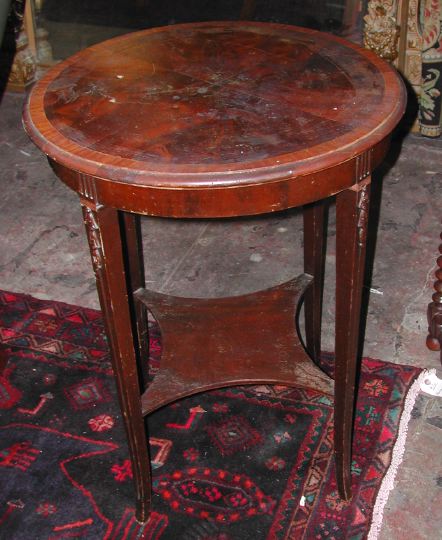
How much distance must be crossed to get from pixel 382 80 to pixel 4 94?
2801 mm

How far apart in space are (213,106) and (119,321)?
47cm

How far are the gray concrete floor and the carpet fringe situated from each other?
3 centimetres

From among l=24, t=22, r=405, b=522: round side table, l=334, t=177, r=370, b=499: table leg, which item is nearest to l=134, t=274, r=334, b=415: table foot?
l=24, t=22, r=405, b=522: round side table

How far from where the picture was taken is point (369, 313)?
253 cm

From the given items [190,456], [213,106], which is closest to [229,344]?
[190,456]

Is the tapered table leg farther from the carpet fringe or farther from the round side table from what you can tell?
the carpet fringe

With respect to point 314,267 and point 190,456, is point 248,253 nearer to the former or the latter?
point 314,267

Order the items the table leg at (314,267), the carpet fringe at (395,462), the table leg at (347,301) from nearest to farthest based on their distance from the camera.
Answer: the table leg at (347,301) → the carpet fringe at (395,462) → the table leg at (314,267)

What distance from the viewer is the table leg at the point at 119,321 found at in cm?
150

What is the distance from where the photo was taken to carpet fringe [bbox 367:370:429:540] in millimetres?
1869

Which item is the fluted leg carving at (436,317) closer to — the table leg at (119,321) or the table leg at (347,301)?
the table leg at (347,301)

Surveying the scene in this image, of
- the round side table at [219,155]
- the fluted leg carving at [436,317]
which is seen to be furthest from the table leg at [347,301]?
the fluted leg carving at [436,317]

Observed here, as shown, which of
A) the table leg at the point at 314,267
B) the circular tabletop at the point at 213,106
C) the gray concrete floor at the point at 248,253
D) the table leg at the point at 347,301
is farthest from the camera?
the gray concrete floor at the point at 248,253

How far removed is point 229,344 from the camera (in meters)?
2.10
